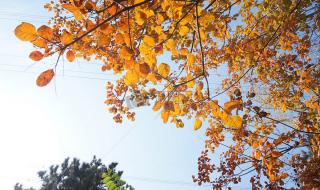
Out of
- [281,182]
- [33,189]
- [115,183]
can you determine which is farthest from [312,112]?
[33,189]

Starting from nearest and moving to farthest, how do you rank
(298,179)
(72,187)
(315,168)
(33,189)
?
1. (315,168)
2. (298,179)
3. (72,187)
4. (33,189)

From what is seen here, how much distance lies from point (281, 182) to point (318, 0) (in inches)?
142

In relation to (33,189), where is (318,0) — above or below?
above

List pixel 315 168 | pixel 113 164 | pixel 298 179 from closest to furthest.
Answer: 1. pixel 315 168
2. pixel 298 179
3. pixel 113 164

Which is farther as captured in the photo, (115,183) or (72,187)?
(72,187)

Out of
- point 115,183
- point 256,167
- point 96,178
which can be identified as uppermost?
point 96,178

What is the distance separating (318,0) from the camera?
520cm

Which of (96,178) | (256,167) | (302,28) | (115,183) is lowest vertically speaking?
(115,183)

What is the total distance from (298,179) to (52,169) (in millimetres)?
11841

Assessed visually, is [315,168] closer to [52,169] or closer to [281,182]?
[281,182]

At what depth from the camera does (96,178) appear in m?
12.2

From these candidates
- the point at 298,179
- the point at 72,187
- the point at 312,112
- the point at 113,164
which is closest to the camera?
the point at 298,179

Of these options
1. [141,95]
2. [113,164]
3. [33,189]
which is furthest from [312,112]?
[33,189]

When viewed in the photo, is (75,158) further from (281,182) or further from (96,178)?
(281,182)
